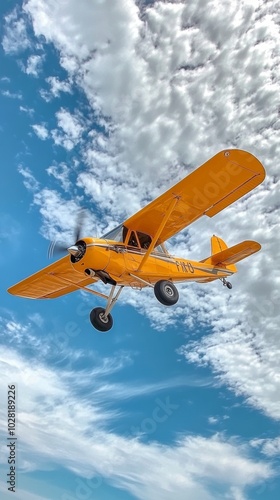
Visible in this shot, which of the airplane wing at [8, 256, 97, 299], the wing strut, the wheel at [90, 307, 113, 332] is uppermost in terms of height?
the airplane wing at [8, 256, 97, 299]

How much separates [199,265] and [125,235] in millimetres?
3879

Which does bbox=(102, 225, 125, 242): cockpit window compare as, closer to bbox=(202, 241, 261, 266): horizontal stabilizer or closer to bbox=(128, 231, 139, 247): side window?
bbox=(128, 231, 139, 247): side window

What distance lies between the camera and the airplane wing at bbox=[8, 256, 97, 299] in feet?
55.1

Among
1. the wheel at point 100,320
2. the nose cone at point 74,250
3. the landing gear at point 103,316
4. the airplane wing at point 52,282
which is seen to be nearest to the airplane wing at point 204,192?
the nose cone at point 74,250

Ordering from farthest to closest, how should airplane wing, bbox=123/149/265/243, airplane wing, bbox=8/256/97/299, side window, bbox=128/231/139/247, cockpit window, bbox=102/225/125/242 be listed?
1. airplane wing, bbox=8/256/97/299
2. side window, bbox=128/231/139/247
3. cockpit window, bbox=102/225/125/242
4. airplane wing, bbox=123/149/265/243

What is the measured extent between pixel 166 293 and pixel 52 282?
229 inches

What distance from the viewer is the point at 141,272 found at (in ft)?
47.2

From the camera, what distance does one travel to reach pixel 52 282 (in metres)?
18.1

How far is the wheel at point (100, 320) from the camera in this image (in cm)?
1550

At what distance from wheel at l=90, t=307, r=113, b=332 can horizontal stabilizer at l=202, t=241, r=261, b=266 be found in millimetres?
4846

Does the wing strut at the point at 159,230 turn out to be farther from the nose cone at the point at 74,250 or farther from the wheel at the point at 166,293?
the nose cone at the point at 74,250

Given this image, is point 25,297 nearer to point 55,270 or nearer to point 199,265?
point 55,270

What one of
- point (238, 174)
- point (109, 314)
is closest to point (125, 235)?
point (109, 314)

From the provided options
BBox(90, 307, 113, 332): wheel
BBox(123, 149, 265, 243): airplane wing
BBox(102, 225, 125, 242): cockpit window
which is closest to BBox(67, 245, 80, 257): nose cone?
BBox(102, 225, 125, 242): cockpit window
